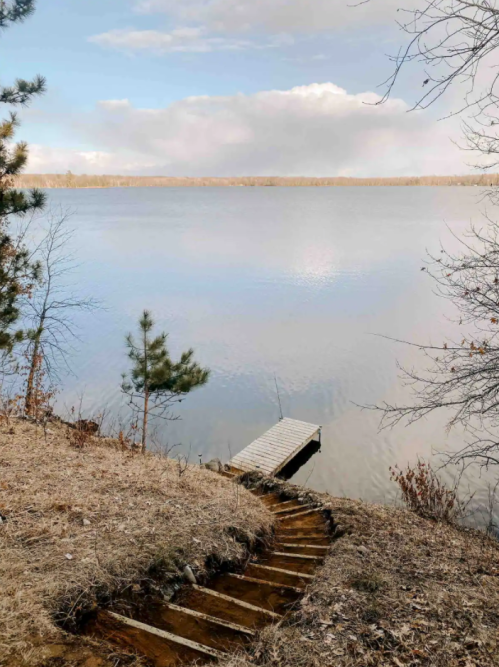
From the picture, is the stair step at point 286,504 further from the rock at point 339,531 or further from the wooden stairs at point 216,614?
the wooden stairs at point 216,614

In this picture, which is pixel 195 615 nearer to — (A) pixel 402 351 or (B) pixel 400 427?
(B) pixel 400 427

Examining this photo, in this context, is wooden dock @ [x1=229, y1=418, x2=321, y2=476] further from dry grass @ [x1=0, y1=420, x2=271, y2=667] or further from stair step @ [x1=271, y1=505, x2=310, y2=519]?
dry grass @ [x1=0, y1=420, x2=271, y2=667]

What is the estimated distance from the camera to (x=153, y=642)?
3.50 m

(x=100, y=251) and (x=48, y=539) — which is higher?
(x=100, y=251)

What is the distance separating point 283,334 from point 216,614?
1976 cm

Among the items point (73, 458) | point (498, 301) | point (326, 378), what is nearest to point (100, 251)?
point (326, 378)

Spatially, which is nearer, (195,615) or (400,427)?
(195,615)

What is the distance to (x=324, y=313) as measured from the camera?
26719 mm

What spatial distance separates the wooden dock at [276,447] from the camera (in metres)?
12.6

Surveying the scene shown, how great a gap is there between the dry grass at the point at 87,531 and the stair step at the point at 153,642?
1.02ft

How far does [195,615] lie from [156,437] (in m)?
11.2

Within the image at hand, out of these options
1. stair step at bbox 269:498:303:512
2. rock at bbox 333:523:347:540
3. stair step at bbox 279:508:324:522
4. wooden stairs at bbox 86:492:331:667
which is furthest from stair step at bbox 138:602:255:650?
stair step at bbox 269:498:303:512

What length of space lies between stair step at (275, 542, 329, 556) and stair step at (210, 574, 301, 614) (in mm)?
1193

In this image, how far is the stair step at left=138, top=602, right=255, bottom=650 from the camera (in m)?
3.65
